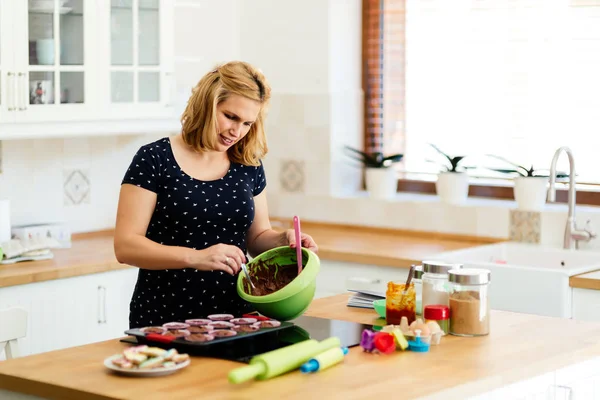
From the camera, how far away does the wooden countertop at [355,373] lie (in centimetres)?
205

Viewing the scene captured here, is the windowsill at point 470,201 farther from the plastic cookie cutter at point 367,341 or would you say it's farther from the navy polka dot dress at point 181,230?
the plastic cookie cutter at point 367,341

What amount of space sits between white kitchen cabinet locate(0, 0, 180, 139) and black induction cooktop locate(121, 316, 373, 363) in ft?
5.74

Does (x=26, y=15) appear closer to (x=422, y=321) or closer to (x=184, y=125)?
(x=184, y=125)

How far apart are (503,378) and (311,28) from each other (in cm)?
301

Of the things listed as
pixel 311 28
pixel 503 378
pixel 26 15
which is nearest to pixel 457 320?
pixel 503 378

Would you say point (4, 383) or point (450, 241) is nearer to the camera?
point (4, 383)

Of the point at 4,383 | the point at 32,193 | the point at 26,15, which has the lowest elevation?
the point at 4,383

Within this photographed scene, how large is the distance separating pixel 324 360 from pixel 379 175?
2693 mm

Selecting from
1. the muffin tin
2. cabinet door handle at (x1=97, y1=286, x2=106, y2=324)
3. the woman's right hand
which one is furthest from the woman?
cabinet door handle at (x1=97, y1=286, x2=106, y2=324)

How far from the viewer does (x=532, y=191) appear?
14.3ft

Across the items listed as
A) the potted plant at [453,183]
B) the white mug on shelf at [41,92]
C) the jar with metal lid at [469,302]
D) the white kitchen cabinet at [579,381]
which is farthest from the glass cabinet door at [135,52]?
the white kitchen cabinet at [579,381]

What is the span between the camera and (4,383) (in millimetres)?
2207

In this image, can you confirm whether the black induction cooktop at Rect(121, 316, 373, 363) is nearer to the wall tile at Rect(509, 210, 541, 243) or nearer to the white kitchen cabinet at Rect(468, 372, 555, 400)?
the white kitchen cabinet at Rect(468, 372, 555, 400)

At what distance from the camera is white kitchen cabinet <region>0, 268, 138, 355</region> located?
3777 mm
